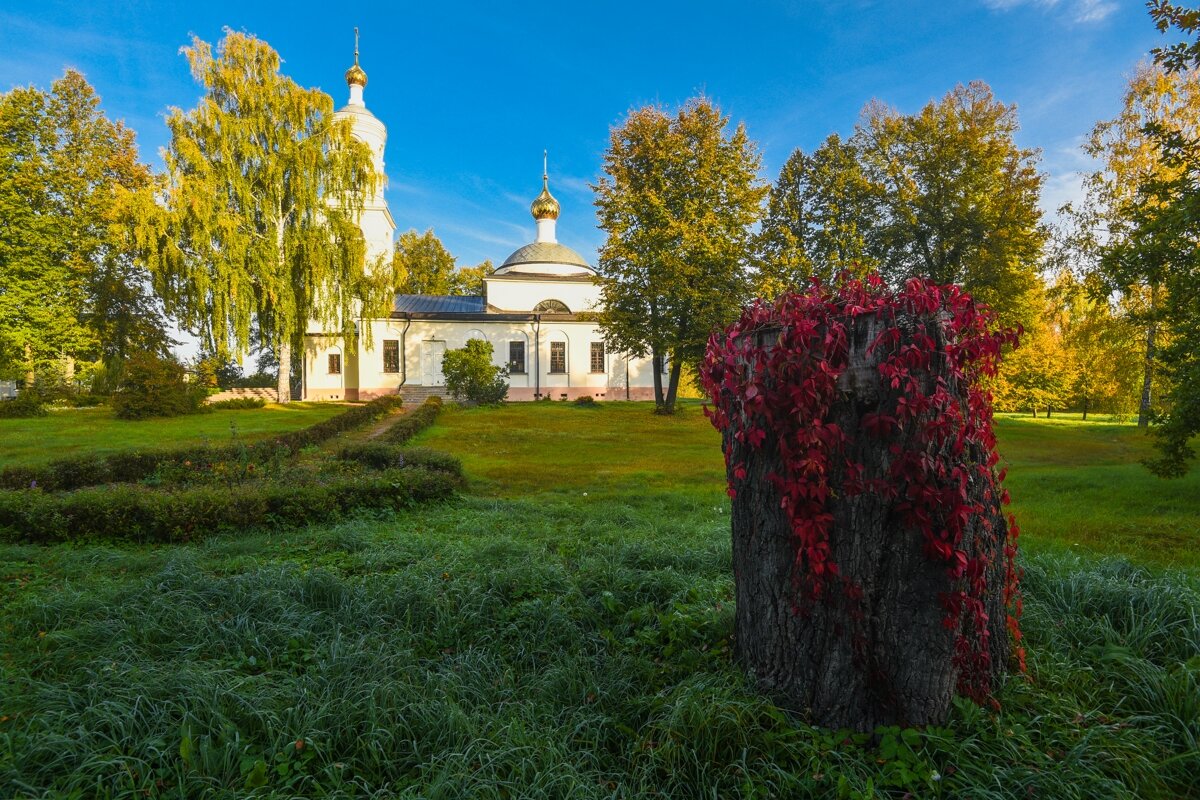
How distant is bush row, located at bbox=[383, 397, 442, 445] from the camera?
42.2 feet

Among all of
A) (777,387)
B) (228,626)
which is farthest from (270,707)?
(777,387)

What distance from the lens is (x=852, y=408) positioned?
230 cm

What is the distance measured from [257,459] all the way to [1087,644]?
9480mm

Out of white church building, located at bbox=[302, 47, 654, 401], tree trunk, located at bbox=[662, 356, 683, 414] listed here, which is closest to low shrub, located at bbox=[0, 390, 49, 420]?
white church building, located at bbox=[302, 47, 654, 401]

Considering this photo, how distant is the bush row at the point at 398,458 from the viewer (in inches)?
332

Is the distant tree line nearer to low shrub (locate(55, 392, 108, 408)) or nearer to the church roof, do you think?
low shrub (locate(55, 392, 108, 408))

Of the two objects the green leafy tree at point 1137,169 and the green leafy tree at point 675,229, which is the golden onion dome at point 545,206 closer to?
the green leafy tree at point 675,229

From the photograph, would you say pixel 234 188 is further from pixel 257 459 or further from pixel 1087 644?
pixel 1087 644

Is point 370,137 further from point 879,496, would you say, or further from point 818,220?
point 879,496

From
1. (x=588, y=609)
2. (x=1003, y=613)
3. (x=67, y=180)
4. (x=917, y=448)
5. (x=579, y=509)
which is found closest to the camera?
(x=917, y=448)

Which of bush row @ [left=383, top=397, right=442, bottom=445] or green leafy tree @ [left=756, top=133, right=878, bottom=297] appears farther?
green leafy tree @ [left=756, top=133, right=878, bottom=297]

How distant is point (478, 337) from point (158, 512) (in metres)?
26.3

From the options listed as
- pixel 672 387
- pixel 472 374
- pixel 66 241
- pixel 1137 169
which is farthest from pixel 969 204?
pixel 66 241

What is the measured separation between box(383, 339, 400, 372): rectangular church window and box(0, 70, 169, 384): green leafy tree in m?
9.74
